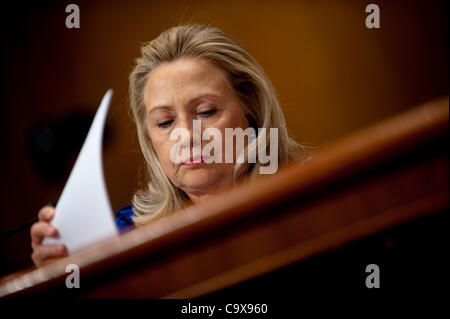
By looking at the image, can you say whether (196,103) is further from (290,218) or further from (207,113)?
(290,218)

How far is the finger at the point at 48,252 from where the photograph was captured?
486 millimetres

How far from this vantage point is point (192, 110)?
63cm

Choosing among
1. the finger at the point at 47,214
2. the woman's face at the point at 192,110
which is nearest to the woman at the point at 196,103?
the woman's face at the point at 192,110

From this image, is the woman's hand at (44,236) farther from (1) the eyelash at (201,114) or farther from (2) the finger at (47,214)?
(1) the eyelash at (201,114)

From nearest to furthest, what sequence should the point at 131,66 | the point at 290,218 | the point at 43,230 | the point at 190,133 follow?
the point at 290,218 → the point at 43,230 → the point at 190,133 → the point at 131,66

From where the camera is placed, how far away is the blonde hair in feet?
2.21

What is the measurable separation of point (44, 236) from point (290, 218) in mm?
321

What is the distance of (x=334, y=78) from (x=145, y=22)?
0.46 metres

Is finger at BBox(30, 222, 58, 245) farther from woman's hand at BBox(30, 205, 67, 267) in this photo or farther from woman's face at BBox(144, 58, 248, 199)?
woman's face at BBox(144, 58, 248, 199)

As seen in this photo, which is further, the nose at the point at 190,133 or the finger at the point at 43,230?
the nose at the point at 190,133

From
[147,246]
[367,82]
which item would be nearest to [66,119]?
[367,82]

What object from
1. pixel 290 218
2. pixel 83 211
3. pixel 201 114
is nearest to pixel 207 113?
pixel 201 114

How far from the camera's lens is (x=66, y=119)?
43.8 inches

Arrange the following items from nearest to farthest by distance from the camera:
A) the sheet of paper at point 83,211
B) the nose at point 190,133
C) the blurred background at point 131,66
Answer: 1. the sheet of paper at point 83,211
2. the nose at point 190,133
3. the blurred background at point 131,66
